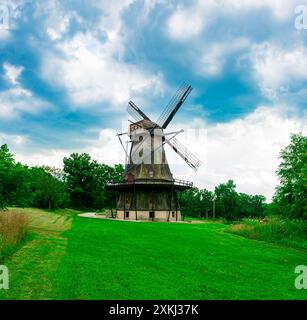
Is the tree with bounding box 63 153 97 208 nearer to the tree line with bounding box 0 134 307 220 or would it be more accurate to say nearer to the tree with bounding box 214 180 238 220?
the tree line with bounding box 0 134 307 220

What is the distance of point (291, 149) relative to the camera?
28.4m

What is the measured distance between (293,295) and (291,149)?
2201 centimetres

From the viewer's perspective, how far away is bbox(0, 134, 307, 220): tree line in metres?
21.4

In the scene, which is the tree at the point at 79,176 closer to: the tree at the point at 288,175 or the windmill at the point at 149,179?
the windmill at the point at 149,179

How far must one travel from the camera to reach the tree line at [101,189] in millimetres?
21378

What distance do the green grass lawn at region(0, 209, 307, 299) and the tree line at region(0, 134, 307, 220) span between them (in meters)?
Result: 4.40

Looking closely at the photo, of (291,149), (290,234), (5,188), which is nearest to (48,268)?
(5,188)

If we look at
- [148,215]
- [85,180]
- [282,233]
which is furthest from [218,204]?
[282,233]

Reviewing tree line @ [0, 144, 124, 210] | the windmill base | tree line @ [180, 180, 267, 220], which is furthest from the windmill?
tree line @ [180, 180, 267, 220]

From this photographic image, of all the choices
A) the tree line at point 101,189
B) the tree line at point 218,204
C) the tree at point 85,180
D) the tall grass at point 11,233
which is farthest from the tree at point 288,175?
the tree line at point 218,204

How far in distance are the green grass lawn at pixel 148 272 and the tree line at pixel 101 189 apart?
4.40 metres

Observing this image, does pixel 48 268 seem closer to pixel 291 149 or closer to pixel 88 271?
pixel 88 271

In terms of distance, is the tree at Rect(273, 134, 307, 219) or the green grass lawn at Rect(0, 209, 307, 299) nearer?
the green grass lawn at Rect(0, 209, 307, 299)
